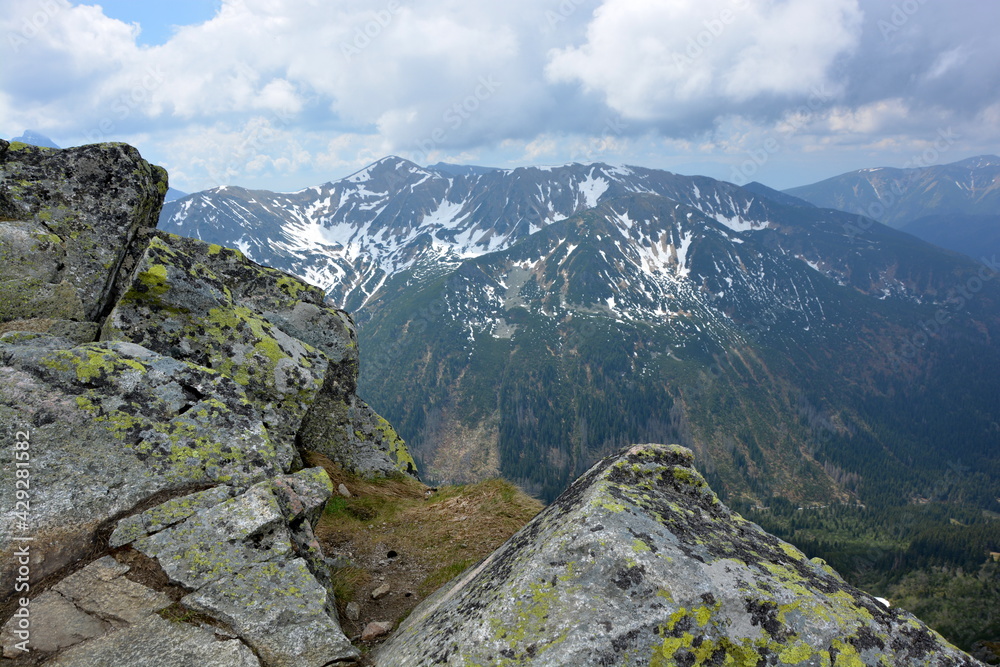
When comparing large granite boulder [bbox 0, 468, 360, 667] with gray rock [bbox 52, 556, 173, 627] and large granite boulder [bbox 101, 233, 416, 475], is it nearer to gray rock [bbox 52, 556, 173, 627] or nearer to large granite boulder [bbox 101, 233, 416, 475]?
gray rock [bbox 52, 556, 173, 627]

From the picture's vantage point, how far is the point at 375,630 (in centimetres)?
1011

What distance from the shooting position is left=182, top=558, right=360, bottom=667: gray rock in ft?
26.1

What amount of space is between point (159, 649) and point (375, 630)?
3995mm

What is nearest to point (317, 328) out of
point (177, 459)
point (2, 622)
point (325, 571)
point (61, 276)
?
point (61, 276)

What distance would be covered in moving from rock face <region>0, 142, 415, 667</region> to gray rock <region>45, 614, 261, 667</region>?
0.02 m

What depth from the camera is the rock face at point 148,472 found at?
7.80 m

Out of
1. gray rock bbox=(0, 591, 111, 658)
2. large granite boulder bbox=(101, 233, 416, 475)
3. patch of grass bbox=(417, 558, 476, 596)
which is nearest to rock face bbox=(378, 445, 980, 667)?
patch of grass bbox=(417, 558, 476, 596)

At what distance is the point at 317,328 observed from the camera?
75.9 feet

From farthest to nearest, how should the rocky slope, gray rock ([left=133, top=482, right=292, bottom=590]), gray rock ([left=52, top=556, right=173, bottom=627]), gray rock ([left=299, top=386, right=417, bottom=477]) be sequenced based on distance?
gray rock ([left=299, top=386, right=417, bottom=477])
gray rock ([left=133, top=482, right=292, bottom=590])
gray rock ([left=52, top=556, right=173, bottom=627])
the rocky slope

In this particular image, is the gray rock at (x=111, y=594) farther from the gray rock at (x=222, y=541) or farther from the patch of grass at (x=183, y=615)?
the gray rock at (x=222, y=541)

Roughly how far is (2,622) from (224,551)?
9.55ft

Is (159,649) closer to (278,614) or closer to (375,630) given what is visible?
(278,614)

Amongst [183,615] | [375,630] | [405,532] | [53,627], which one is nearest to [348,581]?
[375,630]

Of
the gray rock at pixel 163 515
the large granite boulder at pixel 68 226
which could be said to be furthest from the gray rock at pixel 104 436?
the large granite boulder at pixel 68 226
